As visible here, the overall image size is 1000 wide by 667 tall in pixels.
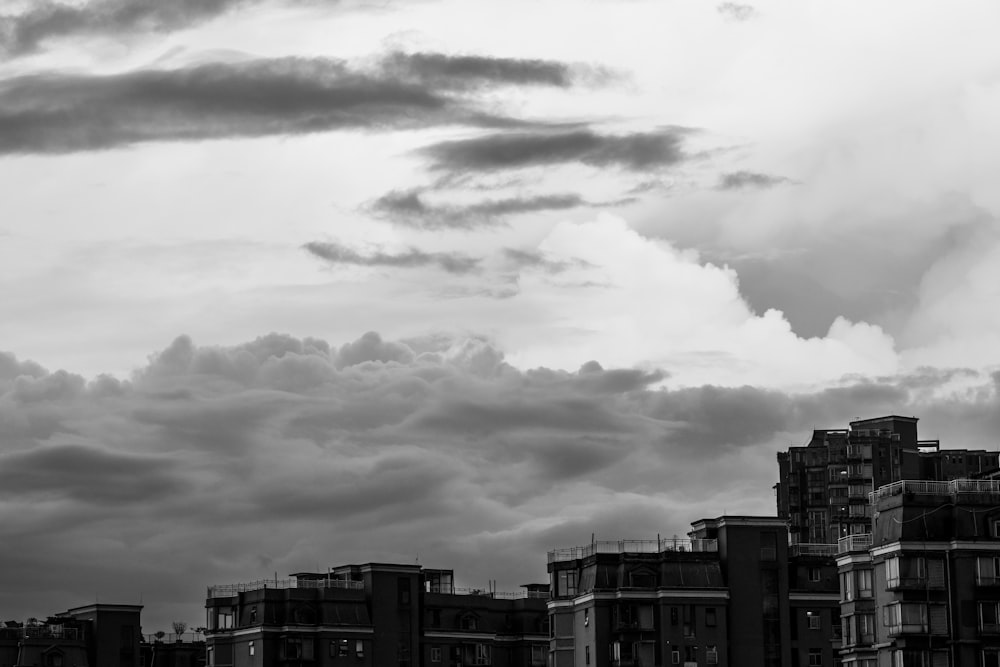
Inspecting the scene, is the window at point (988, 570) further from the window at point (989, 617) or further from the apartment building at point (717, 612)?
the apartment building at point (717, 612)

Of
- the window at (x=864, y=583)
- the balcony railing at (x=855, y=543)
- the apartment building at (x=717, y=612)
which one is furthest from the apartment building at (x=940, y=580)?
the apartment building at (x=717, y=612)

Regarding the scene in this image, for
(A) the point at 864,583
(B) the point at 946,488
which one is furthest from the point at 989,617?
(A) the point at 864,583

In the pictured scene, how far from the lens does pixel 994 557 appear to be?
15450cm

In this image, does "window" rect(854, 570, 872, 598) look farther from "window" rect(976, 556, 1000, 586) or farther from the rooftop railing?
"window" rect(976, 556, 1000, 586)

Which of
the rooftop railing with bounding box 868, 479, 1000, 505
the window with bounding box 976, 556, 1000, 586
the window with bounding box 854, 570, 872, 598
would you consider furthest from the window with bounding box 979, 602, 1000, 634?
the window with bounding box 854, 570, 872, 598

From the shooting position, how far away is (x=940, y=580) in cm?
15425

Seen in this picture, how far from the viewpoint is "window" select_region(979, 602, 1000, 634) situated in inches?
6043

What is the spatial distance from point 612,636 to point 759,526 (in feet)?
66.2

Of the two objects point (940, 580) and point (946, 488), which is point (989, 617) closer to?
point (940, 580)

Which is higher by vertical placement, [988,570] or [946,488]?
[946,488]

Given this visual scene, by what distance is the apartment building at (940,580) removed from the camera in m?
153

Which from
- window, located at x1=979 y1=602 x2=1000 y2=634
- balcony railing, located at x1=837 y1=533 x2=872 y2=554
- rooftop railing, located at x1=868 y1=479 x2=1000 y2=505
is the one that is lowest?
window, located at x1=979 y1=602 x2=1000 y2=634

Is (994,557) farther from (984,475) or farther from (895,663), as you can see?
(984,475)

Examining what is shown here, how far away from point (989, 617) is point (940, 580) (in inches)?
200
